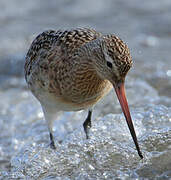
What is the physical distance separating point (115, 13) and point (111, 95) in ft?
12.5

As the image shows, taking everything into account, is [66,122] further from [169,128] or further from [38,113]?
[169,128]

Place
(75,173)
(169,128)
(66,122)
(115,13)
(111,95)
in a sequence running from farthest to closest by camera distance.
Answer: (115,13)
(111,95)
(66,122)
(169,128)
(75,173)

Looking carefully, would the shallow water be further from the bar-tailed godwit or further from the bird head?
the bird head

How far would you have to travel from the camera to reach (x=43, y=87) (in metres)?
5.91

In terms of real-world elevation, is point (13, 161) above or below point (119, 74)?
below

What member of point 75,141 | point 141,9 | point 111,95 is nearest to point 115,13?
point 141,9

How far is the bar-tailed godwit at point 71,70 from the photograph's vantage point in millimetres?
5332

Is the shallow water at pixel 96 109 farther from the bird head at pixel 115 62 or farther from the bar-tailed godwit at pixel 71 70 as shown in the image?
the bird head at pixel 115 62

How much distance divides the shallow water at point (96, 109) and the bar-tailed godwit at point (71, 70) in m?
0.65

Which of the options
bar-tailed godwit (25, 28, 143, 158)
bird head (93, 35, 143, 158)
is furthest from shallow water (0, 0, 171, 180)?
bird head (93, 35, 143, 158)

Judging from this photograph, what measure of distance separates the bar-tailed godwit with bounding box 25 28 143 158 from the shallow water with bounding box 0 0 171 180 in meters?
0.65

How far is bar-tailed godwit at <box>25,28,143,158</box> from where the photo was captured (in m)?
5.33

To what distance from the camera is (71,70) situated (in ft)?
18.6

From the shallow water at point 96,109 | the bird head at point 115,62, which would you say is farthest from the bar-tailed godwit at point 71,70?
the shallow water at point 96,109
